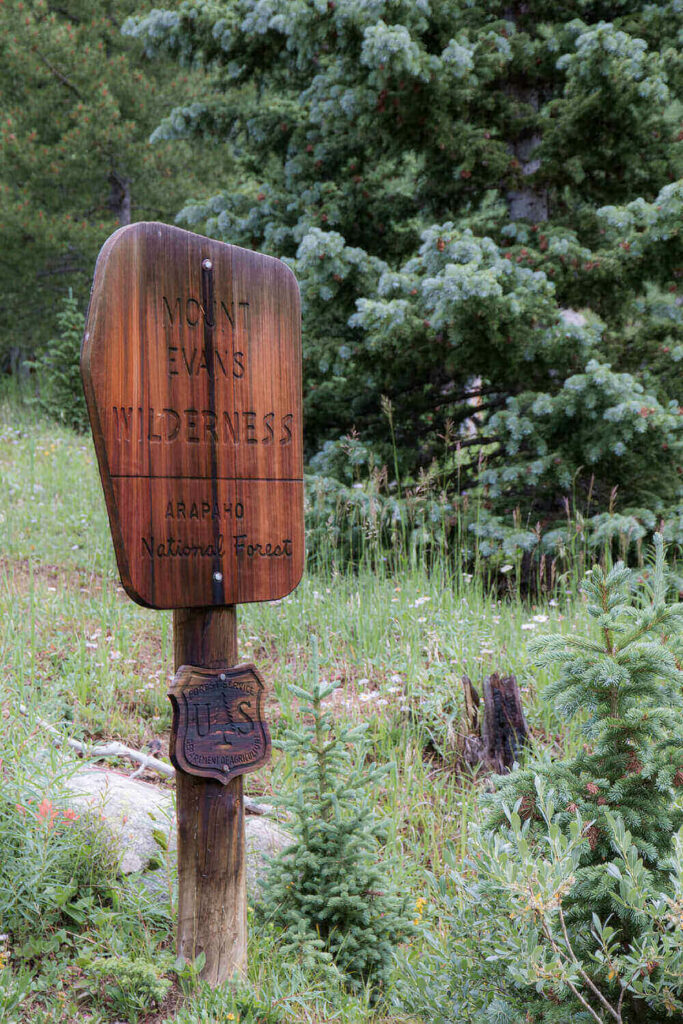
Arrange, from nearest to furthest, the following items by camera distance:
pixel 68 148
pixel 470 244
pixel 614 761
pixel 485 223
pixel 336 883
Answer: pixel 614 761 < pixel 336 883 < pixel 470 244 < pixel 485 223 < pixel 68 148

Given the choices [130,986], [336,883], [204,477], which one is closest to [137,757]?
[336,883]

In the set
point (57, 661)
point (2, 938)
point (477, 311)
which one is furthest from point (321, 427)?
point (2, 938)

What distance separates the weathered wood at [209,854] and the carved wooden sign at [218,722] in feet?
0.15

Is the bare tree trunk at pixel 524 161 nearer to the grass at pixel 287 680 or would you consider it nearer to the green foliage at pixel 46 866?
the grass at pixel 287 680

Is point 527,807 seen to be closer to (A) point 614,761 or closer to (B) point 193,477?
(A) point 614,761

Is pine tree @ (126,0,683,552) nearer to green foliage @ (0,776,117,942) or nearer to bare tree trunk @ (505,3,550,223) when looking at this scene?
bare tree trunk @ (505,3,550,223)

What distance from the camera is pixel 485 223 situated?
5754 millimetres

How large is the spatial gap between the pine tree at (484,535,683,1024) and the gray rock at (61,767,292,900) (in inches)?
45.5

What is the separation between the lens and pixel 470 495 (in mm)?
5477

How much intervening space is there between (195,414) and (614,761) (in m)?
1.39

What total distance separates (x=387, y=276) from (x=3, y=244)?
9.06 m

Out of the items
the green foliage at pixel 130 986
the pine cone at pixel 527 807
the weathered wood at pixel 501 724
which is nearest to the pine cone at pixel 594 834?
the pine cone at pixel 527 807

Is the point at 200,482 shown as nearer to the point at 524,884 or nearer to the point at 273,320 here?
the point at 273,320

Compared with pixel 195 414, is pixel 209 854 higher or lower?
lower
